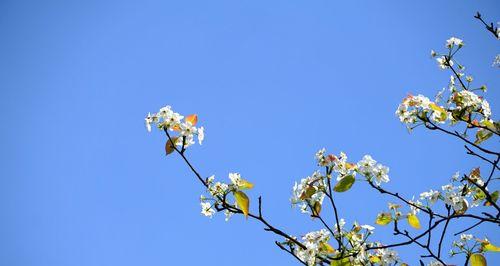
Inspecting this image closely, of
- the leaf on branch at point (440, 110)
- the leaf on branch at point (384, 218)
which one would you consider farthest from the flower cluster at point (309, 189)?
the leaf on branch at point (440, 110)

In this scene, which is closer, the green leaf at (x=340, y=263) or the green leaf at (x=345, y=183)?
the green leaf at (x=340, y=263)

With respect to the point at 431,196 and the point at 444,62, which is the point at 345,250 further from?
the point at 444,62

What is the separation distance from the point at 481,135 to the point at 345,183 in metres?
1.61

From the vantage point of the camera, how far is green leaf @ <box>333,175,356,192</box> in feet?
10.1

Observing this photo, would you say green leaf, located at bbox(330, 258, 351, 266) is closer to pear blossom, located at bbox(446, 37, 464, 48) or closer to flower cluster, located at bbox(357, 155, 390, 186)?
flower cluster, located at bbox(357, 155, 390, 186)

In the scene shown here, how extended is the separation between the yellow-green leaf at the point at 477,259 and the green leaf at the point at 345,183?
110cm

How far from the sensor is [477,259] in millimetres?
3080

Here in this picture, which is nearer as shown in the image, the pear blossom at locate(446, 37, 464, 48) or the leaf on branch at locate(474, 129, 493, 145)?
the leaf on branch at locate(474, 129, 493, 145)

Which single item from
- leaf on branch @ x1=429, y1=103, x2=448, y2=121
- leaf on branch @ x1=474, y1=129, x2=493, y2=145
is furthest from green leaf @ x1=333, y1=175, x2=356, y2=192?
leaf on branch @ x1=474, y1=129, x2=493, y2=145

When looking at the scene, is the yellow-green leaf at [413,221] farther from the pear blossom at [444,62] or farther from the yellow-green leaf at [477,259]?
the pear blossom at [444,62]

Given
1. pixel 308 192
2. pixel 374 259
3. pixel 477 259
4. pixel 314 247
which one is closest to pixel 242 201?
pixel 308 192

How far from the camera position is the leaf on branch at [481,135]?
366 cm

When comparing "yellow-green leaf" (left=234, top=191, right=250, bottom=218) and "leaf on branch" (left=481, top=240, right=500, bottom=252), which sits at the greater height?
"yellow-green leaf" (left=234, top=191, right=250, bottom=218)

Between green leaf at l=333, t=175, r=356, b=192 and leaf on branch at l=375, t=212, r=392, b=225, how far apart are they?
52 cm
